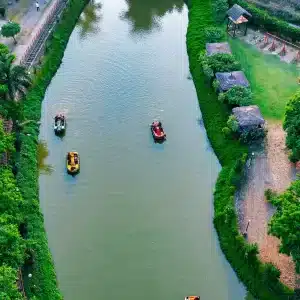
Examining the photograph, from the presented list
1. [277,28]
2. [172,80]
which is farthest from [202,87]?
[277,28]

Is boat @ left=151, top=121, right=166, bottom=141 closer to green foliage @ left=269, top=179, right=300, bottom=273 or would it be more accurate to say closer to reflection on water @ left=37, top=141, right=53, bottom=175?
reflection on water @ left=37, top=141, right=53, bottom=175

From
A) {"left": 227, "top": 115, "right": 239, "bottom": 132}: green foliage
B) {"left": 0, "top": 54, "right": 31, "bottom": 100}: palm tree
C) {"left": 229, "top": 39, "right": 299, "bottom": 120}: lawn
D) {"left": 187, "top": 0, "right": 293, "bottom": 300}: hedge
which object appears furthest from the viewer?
{"left": 229, "top": 39, "right": 299, "bottom": 120}: lawn

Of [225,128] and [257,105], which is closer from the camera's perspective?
[225,128]

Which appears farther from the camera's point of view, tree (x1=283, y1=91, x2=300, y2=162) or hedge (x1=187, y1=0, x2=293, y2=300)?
tree (x1=283, y1=91, x2=300, y2=162)

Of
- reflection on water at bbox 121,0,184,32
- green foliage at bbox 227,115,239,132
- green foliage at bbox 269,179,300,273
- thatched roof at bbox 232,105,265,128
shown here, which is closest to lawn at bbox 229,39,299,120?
thatched roof at bbox 232,105,265,128

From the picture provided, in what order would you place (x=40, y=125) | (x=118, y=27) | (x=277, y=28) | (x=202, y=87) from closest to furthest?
→ (x=40, y=125)
(x=202, y=87)
(x=277, y=28)
(x=118, y=27)

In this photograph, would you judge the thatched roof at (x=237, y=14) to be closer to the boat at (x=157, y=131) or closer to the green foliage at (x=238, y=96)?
the green foliage at (x=238, y=96)

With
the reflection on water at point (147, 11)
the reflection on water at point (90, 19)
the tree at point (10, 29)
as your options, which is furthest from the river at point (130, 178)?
the tree at point (10, 29)

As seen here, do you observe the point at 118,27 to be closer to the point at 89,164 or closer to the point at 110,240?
the point at 89,164

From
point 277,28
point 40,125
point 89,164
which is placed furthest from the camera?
point 277,28
